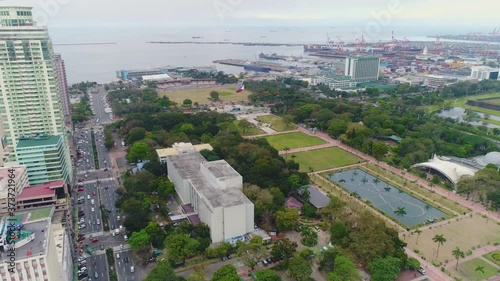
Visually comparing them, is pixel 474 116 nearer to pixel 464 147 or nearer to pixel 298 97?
pixel 464 147

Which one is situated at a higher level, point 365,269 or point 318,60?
point 318,60

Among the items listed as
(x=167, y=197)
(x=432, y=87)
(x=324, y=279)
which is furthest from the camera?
(x=432, y=87)

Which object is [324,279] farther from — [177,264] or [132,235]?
[132,235]

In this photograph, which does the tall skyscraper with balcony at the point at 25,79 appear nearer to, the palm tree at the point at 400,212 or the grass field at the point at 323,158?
the grass field at the point at 323,158

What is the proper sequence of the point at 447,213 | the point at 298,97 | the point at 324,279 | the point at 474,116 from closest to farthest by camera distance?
the point at 324,279 → the point at 447,213 → the point at 474,116 → the point at 298,97

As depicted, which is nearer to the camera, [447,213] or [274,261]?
[274,261]

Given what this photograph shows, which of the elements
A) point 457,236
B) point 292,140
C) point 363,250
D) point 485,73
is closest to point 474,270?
point 457,236

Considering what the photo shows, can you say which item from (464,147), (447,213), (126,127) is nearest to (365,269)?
(447,213)

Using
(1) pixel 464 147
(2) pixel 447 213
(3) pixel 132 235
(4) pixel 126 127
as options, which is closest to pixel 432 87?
(1) pixel 464 147

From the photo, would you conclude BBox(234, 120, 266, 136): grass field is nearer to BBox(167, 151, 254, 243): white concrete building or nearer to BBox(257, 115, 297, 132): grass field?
BBox(257, 115, 297, 132): grass field
